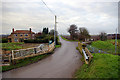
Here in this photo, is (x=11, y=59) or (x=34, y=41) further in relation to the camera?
(x=34, y=41)

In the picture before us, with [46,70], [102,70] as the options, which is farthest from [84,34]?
[102,70]

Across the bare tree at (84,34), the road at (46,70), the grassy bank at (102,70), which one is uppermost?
the bare tree at (84,34)

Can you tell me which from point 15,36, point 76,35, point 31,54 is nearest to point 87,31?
point 76,35

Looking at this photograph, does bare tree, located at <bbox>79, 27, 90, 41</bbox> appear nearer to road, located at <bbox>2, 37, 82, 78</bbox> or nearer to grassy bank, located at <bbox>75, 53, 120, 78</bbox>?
road, located at <bbox>2, 37, 82, 78</bbox>

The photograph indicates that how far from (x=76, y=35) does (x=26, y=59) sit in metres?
28.3

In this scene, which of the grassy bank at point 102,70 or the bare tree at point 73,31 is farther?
the bare tree at point 73,31

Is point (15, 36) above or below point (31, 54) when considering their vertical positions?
above

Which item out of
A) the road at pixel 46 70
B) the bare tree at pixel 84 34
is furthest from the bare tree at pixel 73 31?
the road at pixel 46 70

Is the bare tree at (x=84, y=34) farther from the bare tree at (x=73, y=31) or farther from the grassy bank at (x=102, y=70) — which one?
the grassy bank at (x=102, y=70)

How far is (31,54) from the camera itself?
7.91 meters

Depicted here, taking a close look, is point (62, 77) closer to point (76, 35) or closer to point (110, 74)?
point (110, 74)

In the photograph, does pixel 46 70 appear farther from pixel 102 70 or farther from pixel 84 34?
pixel 84 34

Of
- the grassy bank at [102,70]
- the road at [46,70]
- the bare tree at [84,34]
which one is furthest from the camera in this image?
the bare tree at [84,34]

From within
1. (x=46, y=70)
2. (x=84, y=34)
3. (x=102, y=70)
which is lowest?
(x=46, y=70)
